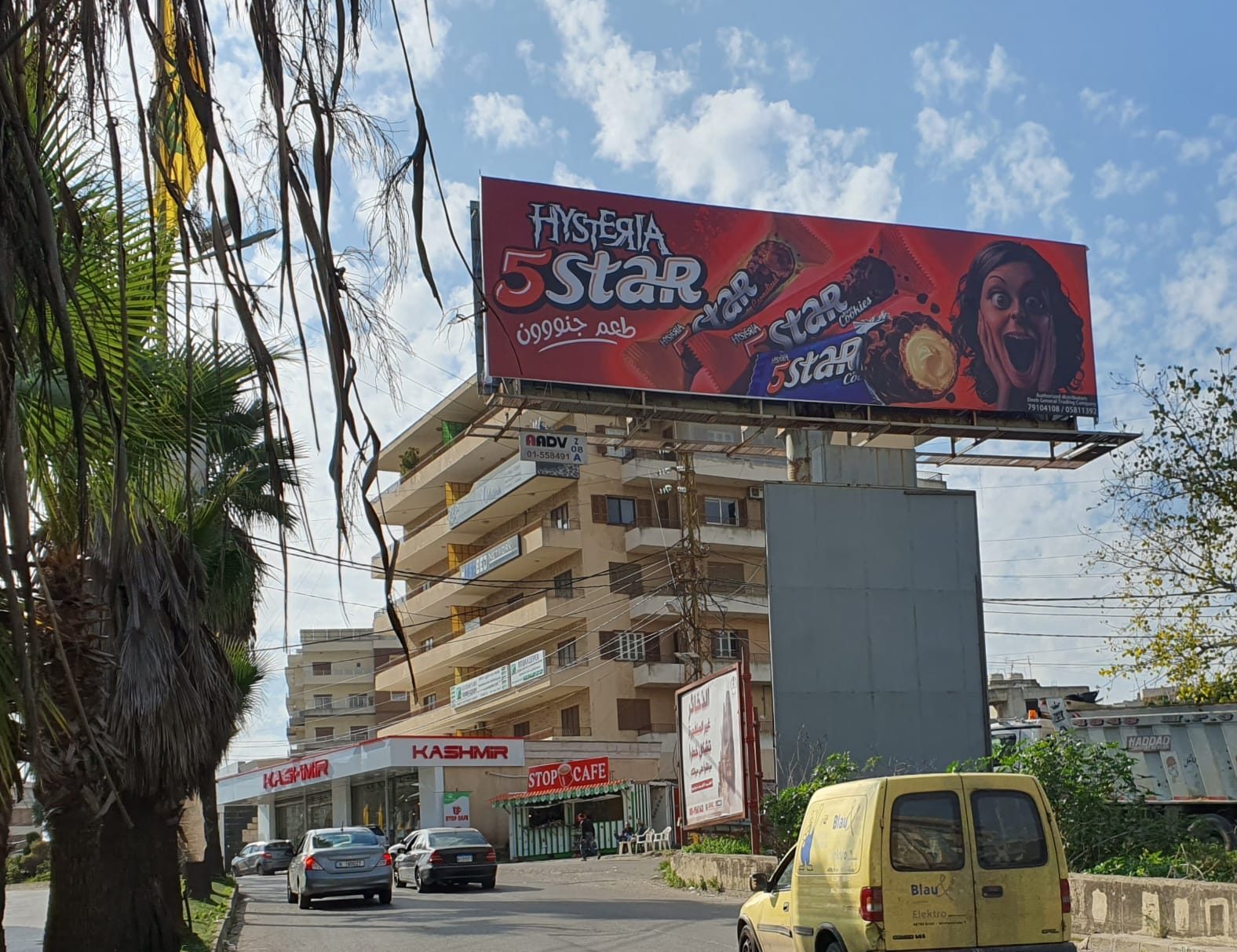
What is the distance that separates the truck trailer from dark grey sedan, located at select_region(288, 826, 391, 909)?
11.7m

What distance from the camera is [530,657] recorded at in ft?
187

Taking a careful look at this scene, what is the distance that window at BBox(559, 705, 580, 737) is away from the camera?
5811 cm

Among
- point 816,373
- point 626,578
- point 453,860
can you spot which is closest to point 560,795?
point 626,578

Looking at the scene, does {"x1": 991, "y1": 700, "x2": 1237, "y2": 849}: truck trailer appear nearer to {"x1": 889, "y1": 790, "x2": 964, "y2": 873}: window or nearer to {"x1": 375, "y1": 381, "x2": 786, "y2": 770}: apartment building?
{"x1": 889, "y1": 790, "x2": 964, "y2": 873}: window

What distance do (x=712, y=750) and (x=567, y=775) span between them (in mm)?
23269

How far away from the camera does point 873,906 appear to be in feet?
33.0

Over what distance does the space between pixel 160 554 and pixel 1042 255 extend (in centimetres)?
2773

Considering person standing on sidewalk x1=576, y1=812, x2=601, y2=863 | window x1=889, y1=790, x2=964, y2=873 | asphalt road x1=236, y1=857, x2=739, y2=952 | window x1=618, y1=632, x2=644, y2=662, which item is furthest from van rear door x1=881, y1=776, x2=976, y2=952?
window x1=618, y1=632, x2=644, y2=662

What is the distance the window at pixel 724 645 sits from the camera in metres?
57.3

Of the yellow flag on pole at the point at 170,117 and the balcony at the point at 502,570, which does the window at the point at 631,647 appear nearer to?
the balcony at the point at 502,570

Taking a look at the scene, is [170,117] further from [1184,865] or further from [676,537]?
[676,537]

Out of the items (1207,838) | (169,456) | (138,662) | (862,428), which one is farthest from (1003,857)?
(862,428)

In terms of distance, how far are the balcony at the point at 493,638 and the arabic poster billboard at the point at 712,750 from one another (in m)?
27.6

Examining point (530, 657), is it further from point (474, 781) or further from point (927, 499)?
point (927, 499)
